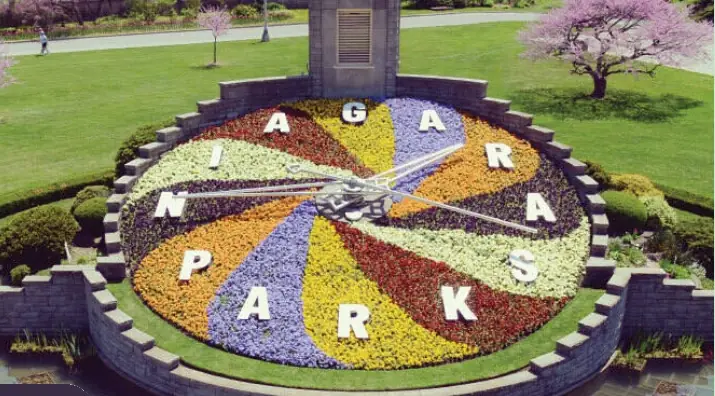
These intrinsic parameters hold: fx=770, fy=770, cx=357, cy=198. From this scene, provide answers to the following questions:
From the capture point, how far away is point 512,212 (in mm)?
23656

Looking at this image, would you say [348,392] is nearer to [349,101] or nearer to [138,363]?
[138,363]

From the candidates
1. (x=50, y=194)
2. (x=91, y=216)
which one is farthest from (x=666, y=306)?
(x=50, y=194)

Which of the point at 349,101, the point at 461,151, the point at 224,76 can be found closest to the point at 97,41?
the point at 224,76

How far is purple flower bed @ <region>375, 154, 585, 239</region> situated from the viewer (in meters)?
23.2

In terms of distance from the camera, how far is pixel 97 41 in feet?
218

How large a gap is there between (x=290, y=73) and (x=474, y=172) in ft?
92.5

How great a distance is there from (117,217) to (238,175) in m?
3.97

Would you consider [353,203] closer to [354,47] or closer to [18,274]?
[354,47]

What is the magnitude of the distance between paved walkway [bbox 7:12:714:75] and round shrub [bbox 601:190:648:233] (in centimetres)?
4065

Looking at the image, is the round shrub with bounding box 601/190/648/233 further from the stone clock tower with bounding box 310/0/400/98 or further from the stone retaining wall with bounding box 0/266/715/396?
the stone clock tower with bounding box 310/0/400/98

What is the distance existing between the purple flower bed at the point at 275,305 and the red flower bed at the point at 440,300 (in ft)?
5.35

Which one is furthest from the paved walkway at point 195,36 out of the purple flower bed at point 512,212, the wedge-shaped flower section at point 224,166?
the purple flower bed at point 512,212

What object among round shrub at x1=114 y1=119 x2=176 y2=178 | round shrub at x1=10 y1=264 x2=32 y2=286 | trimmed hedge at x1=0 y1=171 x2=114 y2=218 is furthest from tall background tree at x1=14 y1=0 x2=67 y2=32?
round shrub at x1=10 y1=264 x2=32 y2=286

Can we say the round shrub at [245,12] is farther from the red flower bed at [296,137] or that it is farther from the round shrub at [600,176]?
the round shrub at [600,176]
